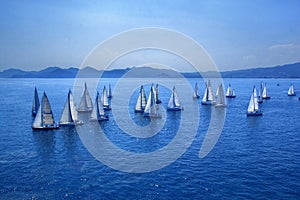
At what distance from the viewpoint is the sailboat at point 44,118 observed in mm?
71062

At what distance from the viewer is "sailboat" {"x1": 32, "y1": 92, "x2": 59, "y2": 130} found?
233 ft

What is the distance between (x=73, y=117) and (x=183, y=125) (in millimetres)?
32686

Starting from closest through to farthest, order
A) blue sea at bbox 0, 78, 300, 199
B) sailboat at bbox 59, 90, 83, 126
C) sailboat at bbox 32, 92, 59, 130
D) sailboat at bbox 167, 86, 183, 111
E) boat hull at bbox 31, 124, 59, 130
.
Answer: blue sea at bbox 0, 78, 300, 199 < sailboat at bbox 32, 92, 59, 130 < boat hull at bbox 31, 124, 59, 130 < sailboat at bbox 59, 90, 83, 126 < sailboat at bbox 167, 86, 183, 111

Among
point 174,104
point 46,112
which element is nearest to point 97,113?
point 46,112

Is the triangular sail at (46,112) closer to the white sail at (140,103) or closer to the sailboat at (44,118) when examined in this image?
the sailboat at (44,118)

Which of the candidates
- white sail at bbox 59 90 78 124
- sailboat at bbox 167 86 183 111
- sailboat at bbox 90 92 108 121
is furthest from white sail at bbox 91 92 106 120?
sailboat at bbox 167 86 183 111

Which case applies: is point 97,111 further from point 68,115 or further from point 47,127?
point 47,127

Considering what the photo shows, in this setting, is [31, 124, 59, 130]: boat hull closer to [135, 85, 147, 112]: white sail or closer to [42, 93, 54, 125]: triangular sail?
[42, 93, 54, 125]: triangular sail

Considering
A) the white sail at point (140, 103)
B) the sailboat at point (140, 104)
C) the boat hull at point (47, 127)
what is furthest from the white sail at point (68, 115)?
the white sail at point (140, 103)

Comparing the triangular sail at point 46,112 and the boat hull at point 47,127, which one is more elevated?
the triangular sail at point 46,112

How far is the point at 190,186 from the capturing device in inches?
1534

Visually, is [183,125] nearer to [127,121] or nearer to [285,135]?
[127,121]

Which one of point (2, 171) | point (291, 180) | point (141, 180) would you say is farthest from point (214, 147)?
point (2, 171)

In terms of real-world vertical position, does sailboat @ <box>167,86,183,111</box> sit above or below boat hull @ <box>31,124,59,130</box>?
above
